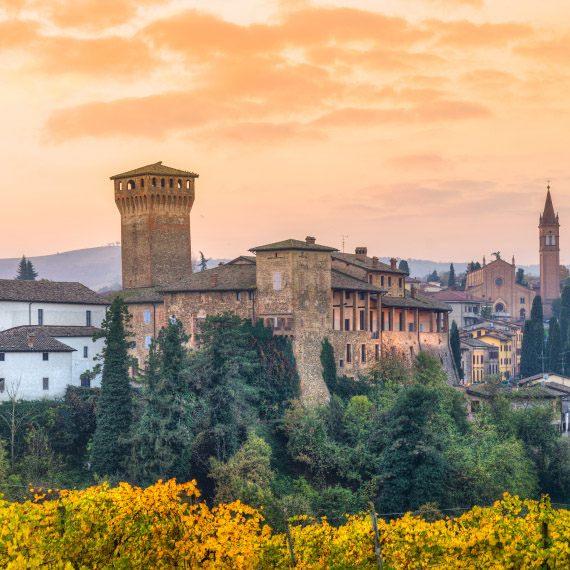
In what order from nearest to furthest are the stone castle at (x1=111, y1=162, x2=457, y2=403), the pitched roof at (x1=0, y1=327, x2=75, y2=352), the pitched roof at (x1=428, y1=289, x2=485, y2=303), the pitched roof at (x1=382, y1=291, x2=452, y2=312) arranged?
the pitched roof at (x1=0, y1=327, x2=75, y2=352)
the stone castle at (x1=111, y1=162, x2=457, y2=403)
the pitched roof at (x1=382, y1=291, x2=452, y2=312)
the pitched roof at (x1=428, y1=289, x2=485, y2=303)

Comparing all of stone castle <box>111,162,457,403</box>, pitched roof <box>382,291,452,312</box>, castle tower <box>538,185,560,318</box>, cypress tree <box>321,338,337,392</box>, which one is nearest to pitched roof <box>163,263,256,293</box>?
stone castle <box>111,162,457,403</box>

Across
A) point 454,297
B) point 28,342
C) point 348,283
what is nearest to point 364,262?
point 348,283

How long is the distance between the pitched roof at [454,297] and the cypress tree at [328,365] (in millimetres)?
57786

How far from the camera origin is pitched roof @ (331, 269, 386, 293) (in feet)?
208

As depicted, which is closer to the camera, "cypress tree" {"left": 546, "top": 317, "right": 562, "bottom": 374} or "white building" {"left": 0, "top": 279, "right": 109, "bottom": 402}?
"white building" {"left": 0, "top": 279, "right": 109, "bottom": 402}

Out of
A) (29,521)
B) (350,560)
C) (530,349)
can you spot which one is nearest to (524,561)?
(350,560)

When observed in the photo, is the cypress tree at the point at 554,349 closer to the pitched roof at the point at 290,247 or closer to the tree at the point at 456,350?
the tree at the point at 456,350

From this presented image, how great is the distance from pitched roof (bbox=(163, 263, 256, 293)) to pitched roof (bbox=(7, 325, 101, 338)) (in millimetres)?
3902

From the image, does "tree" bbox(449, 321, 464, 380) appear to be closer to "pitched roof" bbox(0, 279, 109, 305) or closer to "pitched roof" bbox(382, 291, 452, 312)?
"pitched roof" bbox(382, 291, 452, 312)

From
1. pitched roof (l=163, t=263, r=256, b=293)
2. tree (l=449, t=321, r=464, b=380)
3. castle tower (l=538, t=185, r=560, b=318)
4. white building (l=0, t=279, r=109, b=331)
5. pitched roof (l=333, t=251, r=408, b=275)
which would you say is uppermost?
castle tower (l=538, t=185, r=560, b=318)

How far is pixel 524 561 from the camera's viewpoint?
2502 cm

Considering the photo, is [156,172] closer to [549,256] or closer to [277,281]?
[277,281]

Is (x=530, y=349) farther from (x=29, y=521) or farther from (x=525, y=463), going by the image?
(x=29, y=521)

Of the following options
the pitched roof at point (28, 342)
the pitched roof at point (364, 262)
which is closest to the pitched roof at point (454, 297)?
the pitched roof at point (364, 262)
